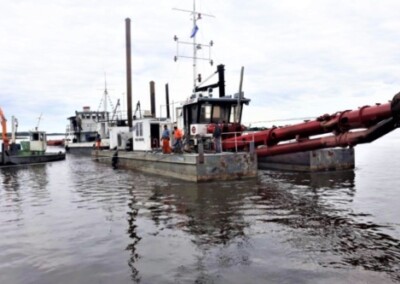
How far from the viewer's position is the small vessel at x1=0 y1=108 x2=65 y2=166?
2952cm

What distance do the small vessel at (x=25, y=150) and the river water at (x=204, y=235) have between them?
15.7 m

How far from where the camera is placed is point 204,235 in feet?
28.2

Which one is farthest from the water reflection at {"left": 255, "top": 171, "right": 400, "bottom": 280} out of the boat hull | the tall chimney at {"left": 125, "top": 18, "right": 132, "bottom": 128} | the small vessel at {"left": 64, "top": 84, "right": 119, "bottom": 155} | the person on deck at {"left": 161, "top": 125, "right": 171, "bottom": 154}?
the small vessel at {"left": 64, "top": 84, "right": 119, "bottom": 155}

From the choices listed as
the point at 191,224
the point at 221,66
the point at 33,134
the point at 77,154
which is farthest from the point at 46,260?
the point at 77,154

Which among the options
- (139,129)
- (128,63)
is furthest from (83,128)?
(139,129)

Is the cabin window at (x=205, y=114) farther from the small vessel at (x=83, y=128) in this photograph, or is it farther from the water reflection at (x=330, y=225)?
the small vessel at (x=83, y=128)

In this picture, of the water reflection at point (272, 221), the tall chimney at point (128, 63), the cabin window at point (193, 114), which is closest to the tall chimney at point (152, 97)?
the tall chimney at point (128, 63)

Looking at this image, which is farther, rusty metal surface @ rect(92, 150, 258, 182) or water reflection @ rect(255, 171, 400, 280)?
rusty metal surface @ rect(92, 150, 258, 182)

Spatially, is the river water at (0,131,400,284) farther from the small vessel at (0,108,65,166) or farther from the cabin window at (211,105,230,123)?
the small vessel at (0,108,65,166)

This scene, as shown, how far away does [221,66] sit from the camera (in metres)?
25.0

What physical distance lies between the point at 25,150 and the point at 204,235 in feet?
101

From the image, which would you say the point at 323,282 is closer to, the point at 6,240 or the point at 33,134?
the point at 6,240

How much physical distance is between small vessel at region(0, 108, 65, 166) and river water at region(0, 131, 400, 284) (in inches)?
617

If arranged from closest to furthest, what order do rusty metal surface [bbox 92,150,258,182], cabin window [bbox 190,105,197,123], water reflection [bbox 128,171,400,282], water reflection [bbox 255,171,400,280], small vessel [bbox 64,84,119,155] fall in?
water reflection [bbox 255,171,400,280]
water reflection [bbox 128,171,400,282]
rusty metal surface [bbox 92,150,258,182]
cabin window [bbox 190,105,197,123]
small vessel [bbox 64,84,119,155]
